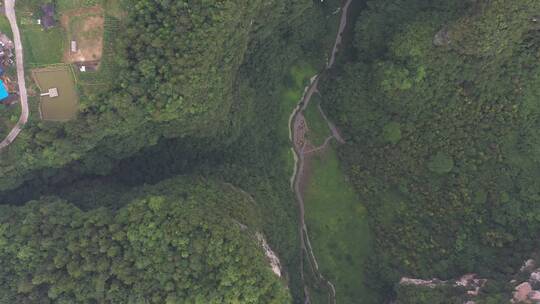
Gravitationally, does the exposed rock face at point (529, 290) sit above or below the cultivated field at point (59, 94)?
below

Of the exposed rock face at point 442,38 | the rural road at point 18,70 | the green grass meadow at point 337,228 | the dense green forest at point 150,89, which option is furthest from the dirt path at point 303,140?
the rural road at point 18,70

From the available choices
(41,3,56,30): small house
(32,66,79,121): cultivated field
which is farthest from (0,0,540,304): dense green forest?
(32,66,79,121): cultivated field

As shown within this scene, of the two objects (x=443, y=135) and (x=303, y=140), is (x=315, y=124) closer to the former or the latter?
(x=303, y=140)

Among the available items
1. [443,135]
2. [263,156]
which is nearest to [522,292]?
[443,135]

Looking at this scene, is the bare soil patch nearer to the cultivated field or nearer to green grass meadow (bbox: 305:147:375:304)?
the cultivated field

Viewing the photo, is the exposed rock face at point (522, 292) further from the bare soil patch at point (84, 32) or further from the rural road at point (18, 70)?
the rural road at point (18, 70)

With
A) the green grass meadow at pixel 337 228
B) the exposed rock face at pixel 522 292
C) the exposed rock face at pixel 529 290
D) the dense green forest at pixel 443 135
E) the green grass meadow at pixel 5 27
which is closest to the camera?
the exposed rock face at pixel 529 290
